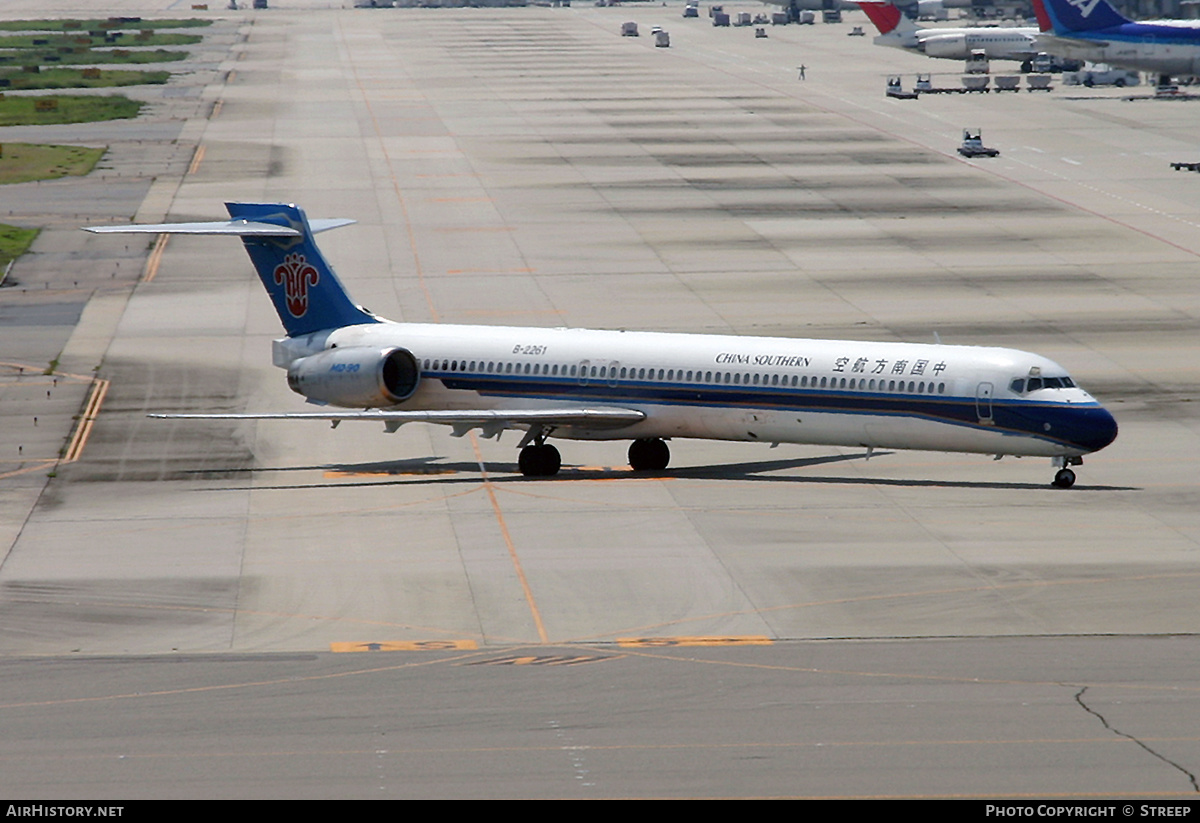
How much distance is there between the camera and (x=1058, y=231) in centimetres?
7925

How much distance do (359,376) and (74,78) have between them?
12880 cm

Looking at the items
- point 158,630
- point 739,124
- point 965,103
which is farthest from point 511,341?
point 965,103

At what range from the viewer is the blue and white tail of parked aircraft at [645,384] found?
39781mm

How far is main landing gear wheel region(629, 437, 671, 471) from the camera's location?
43.8m

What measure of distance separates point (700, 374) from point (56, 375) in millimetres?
22524

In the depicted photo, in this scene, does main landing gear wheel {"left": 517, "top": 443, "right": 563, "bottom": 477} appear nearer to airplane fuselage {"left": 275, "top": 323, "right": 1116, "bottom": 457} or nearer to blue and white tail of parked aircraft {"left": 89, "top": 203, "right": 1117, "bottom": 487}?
blue and white tail of parked aircraft {"left": 89, "top": 203, "right": 1117, "bottom": 487}

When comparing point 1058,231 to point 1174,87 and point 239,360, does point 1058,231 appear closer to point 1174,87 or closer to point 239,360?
point 239,360

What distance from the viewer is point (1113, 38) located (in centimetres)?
13575

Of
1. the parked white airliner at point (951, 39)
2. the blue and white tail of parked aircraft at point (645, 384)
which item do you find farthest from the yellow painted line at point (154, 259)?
the parked white airliner at point (951, 39)

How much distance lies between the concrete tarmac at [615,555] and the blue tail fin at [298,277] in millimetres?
3143

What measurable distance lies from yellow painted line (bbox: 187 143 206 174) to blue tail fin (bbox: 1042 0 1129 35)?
62392 millimetres

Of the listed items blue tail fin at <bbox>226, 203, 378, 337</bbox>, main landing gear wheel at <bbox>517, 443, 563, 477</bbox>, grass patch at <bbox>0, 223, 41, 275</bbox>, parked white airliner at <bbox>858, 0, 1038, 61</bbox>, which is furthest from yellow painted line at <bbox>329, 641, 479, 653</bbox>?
parked white airliner at <bbox>858, 0, 1038, 61</bbox>

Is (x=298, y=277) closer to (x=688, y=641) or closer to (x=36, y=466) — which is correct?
(x=36, y=466)

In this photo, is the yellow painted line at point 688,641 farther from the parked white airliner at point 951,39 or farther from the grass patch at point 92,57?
the grass patch at point 92,57
